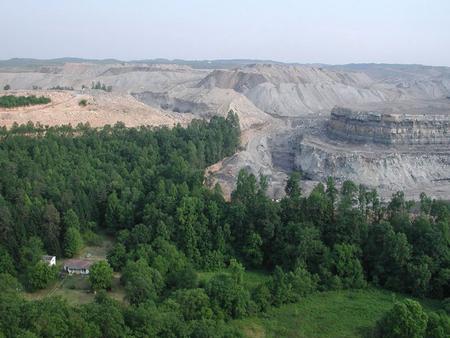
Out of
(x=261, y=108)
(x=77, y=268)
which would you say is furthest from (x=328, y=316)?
(x=261, y=108)

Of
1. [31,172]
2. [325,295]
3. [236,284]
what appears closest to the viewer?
[236,284]

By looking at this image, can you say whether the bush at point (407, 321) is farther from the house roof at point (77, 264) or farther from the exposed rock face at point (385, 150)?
the exposed rock face at point (385, 150)

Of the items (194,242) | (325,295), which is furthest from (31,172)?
(325,295)

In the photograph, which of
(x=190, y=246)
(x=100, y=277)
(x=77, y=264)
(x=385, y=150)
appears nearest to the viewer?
(x=100, y=277)

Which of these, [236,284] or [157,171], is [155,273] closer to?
[236,284]

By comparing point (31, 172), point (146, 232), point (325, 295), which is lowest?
point (325, 295)

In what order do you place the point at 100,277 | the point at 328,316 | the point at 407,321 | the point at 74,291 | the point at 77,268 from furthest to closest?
the point at 77,268 < the point at 74,291 < the point at 100,277 < the point at 328,316 < the point at 407,321

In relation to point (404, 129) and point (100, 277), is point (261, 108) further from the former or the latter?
point (100, 277)
